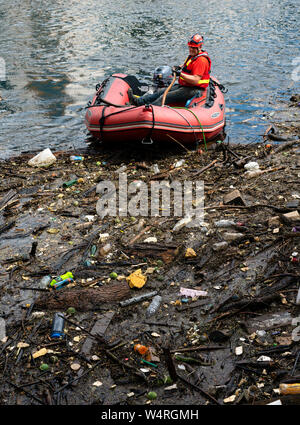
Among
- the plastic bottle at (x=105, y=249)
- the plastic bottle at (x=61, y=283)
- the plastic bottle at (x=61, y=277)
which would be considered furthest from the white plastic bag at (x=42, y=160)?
the plastic bottle at (x=61, y=283)

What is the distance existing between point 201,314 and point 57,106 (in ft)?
26.0

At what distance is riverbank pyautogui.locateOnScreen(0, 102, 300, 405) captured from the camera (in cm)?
310

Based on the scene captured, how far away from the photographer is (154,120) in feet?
23.4

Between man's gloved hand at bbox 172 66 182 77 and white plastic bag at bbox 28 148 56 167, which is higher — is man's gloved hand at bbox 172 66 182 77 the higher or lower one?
the higher one

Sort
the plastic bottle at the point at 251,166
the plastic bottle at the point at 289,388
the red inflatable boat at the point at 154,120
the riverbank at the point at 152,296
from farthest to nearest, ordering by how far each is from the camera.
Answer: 1. the red inflatable boat at the point at 154,120
2. the plastic bottle at the point at 251,166
3. the riverbank at the point at 152,296
4. the plastic bottle at the point at 289,388

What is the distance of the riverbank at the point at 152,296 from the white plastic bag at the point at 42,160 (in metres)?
1.02

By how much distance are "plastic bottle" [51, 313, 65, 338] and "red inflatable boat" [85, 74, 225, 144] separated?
421 centimetres

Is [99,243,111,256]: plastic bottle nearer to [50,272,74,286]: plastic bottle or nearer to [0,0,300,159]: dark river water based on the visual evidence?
[50,272,74,286]: plastic bottle

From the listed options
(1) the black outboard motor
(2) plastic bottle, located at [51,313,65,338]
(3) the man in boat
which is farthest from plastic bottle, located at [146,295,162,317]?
(1) the black outboard motor

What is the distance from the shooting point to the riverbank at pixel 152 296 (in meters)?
3.10
